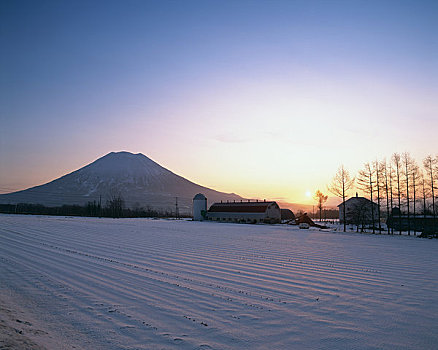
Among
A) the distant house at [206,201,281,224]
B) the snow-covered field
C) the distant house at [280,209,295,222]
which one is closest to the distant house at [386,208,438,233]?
the distant house at [206,201,281,224]

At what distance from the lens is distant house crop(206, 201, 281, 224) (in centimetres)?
6378

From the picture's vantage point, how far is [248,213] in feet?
214

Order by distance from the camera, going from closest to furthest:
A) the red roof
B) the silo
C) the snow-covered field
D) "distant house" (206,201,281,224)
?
the snow-covered field → "distant house" (206,201,281,224) → the red roof → the silo

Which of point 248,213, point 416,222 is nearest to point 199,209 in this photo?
point 248,213

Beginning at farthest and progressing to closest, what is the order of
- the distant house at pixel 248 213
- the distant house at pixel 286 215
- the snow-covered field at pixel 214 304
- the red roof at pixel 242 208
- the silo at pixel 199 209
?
the distant house at pixel 286 215 < the silo at pixel 199 209 < the red roof at pixel 242 208 < the distant house at pixel 248 213 < the snow-covered field at pixel 214 304

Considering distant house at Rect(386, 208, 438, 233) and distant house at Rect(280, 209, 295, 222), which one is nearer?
distant house at Rect(386, 208, 438, 233)

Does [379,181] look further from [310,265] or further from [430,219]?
[310,265]

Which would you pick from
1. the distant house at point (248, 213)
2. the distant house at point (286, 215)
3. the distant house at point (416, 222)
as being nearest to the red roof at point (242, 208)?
the distant house at point (248, 213)

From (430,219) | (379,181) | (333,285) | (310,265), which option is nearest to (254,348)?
(333,285)

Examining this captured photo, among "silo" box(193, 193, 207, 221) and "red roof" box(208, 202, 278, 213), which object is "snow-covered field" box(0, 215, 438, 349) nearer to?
"red roof" box(208, 202, 278, 213)

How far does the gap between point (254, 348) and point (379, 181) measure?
39.8m

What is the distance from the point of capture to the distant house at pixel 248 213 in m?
63.8

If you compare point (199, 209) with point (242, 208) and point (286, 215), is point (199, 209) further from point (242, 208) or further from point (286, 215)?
point (286, 215)

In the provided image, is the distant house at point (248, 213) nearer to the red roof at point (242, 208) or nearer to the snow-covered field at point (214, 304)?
the red roof at point (242, 208)
